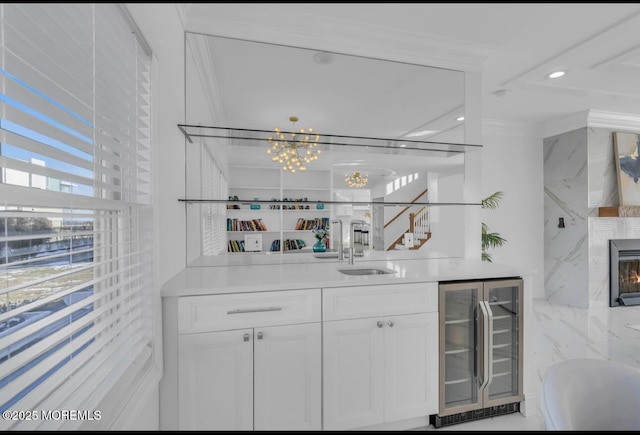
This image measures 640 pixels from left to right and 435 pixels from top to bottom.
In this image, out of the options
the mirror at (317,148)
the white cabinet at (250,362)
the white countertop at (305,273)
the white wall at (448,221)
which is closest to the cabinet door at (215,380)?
the white cabinet at (250,362)

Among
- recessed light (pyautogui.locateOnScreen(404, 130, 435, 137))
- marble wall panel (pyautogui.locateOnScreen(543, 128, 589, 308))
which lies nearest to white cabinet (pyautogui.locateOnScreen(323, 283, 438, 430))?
recessed light (pyautogui.locateOnScreen(404, 130, 435, 137))

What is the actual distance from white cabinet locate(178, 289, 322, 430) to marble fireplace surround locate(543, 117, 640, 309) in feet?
14.2

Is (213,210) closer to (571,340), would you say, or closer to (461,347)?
(461,347)

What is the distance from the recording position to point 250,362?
1.50 meters

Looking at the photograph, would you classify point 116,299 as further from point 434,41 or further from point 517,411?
point 434,41

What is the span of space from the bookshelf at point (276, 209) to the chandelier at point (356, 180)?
17cm

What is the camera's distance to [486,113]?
4027 millimetres

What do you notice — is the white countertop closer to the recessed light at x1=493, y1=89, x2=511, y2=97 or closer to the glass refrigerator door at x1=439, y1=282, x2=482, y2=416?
the glass refrigerator door at x1=439, y1=282, x2=482, y2=416

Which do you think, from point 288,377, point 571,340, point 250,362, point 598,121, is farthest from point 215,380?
point 598,121

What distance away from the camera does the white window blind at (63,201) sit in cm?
68

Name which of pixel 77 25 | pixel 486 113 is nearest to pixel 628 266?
pixel 486 113

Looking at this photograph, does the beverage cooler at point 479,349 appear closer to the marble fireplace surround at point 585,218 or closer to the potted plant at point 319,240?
the potted plant at point 319,240

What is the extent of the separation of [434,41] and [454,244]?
1.60 meters

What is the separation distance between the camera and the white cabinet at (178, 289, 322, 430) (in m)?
1.46
